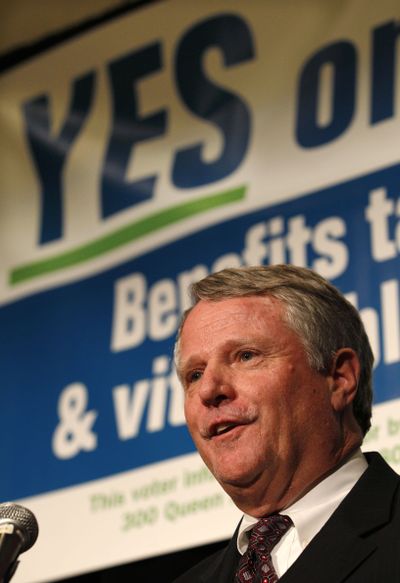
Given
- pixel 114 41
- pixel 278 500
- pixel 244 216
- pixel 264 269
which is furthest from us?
pixel 114 41

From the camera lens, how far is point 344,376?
252 centimetres

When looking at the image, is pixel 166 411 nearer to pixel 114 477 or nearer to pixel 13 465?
pixel 114 477

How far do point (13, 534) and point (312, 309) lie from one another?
0.79 meters

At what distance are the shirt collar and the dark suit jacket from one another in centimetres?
4

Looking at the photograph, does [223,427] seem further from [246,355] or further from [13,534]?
[13,534]

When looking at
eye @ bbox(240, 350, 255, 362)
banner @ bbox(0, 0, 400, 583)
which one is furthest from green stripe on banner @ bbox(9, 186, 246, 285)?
eye @ bbox(240, 350, 255, 362)

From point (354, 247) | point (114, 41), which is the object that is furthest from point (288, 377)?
point (114, 41)

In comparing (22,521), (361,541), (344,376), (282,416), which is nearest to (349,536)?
(361,541)

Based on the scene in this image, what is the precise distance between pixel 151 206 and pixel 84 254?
0.29 m

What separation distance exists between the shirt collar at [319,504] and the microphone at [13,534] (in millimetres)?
528

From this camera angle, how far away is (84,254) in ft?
14.4

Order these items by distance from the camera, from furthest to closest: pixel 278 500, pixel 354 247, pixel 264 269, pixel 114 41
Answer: pixel 114 41, pixel 354 247, pixel 264 269, pixel 278 500

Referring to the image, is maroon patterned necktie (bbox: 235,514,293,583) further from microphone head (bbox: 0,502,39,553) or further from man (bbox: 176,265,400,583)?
microphone head (bbox: 0,502,39,553)

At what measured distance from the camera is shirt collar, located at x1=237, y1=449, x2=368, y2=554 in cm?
232
